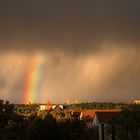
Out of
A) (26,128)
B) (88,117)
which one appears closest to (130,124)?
(26,128)

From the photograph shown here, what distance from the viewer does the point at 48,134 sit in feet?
149

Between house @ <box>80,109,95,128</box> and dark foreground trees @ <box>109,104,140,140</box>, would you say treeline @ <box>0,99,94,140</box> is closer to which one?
dark foreground trees @ <box>109,104,140,140</box>

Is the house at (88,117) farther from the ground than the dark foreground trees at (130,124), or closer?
farther from the ground

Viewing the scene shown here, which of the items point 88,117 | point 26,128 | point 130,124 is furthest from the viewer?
point 88,117

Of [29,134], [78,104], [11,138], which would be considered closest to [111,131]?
[29,134]

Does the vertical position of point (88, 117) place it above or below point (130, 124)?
above

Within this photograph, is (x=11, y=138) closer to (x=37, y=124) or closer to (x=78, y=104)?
(x=37, y=124)

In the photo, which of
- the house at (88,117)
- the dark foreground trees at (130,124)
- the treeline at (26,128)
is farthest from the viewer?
the house at (88,117)

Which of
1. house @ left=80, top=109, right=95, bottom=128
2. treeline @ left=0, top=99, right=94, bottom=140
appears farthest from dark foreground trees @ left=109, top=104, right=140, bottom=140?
house @ left=80, top=109, right=95, bottom=128

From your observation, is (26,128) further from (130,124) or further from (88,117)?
(88,117)

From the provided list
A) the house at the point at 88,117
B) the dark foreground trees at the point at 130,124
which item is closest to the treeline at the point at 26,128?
the dark foreground trees at the point at 130,124

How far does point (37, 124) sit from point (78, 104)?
153m

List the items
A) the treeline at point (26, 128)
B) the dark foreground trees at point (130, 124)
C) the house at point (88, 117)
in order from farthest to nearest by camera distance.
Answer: the house at point (88, 117) → the dark foreground trees at point (130, 124) → the treeline at point (26, 128)

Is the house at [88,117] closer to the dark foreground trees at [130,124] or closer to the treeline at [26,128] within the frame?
the treeline at [26,128]
